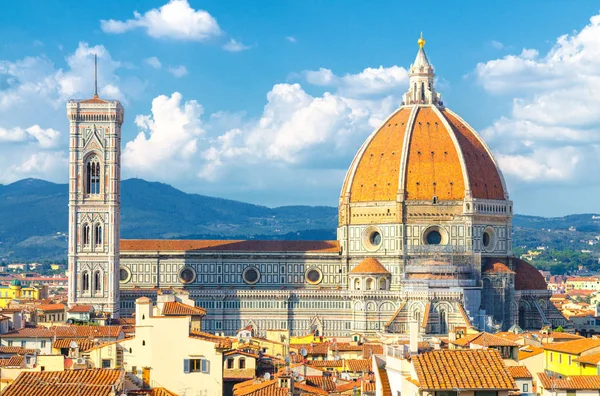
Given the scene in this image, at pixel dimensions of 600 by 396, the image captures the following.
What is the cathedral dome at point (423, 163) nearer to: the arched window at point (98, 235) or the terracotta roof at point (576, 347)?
the arched window at point (98, 235)

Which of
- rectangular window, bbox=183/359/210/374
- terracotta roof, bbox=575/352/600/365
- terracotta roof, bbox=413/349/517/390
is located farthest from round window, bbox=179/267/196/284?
terracotta roof, bbox=413/349/517/390

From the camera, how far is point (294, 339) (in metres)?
93.0

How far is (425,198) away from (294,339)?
27.3 m

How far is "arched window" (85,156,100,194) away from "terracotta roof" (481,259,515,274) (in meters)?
31.7

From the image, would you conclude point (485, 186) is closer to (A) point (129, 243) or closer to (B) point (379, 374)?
(A) point (129, 243)

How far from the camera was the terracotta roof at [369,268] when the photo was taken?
370ft

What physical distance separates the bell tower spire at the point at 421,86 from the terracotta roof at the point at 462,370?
102981 mm

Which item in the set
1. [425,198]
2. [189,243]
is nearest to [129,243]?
[189,243]

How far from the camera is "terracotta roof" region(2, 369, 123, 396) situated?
2675 cm

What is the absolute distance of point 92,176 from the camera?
4269 inches

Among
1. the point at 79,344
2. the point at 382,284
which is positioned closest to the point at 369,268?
the point at 382,284

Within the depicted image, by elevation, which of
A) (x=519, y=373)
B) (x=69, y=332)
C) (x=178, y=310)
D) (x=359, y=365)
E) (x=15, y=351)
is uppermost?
(x=178, y=310)

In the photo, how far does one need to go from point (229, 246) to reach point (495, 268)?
22482 millimetres

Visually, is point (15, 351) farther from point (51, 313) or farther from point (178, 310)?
point (51, 313)
